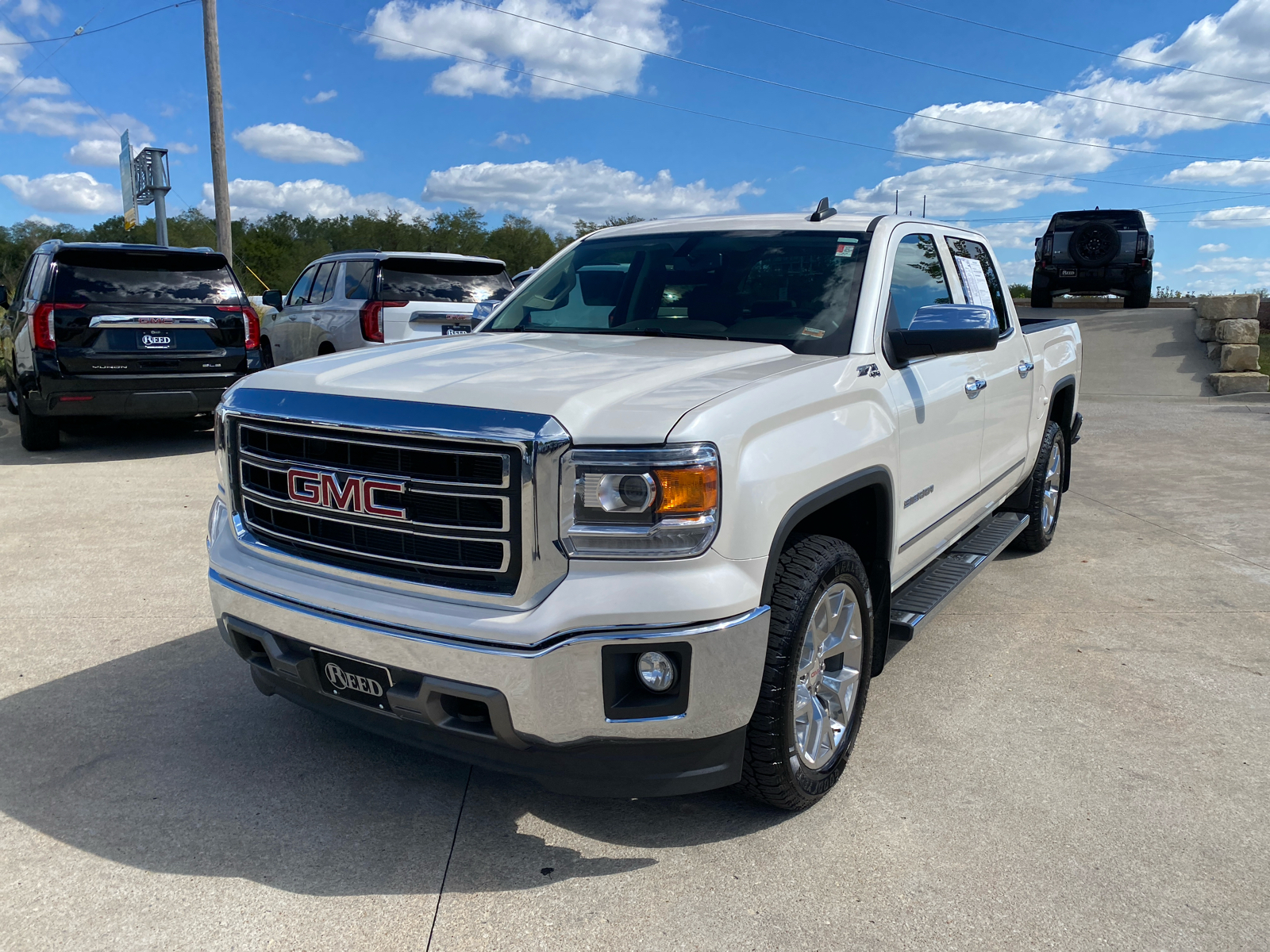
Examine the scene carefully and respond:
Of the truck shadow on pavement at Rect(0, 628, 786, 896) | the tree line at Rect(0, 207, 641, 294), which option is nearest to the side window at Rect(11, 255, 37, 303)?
the truck shadow on pavement at Rect(0, 628, 786, 896)

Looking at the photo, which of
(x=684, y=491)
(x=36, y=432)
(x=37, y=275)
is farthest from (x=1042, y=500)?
(x=37, y=275)

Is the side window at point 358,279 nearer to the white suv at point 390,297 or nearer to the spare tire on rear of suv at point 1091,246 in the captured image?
the white suv at point 390,297

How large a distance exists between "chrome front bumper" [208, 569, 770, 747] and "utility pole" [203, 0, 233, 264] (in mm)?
15209

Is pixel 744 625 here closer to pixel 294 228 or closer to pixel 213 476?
pixel 213 476

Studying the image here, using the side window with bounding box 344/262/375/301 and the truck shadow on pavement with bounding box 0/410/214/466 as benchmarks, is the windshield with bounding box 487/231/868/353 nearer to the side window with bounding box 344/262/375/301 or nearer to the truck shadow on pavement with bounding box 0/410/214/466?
the side window with bounding box 344/262/375/301

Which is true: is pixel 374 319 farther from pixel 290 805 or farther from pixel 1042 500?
pixel 290 805

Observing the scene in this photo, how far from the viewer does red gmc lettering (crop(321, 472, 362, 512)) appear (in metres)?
2.73

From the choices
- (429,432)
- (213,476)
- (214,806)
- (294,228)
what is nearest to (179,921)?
(214,806)

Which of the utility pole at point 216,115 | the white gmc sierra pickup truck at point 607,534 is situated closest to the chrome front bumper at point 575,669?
the white gmc sierra pickup truck at point 607,534

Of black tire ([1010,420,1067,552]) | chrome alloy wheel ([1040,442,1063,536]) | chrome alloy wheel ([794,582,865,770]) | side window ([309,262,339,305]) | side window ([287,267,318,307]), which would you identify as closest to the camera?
chrome alloy wheel ([794,582,865,770])

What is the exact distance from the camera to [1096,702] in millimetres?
3941

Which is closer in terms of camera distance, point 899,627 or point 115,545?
point 899,627

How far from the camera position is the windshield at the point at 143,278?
863 cm

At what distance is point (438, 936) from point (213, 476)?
655 centimetres
